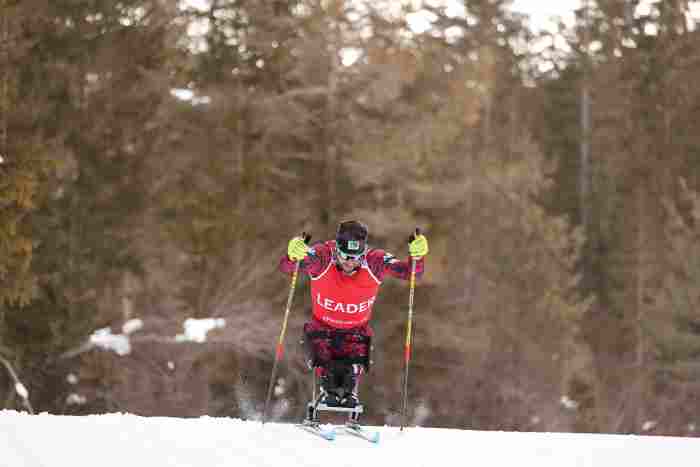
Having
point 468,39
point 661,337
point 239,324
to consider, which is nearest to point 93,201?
point 239,324

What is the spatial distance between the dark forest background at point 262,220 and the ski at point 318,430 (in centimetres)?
130

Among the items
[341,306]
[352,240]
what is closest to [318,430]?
[341,306]

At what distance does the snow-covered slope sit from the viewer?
24.7 feet

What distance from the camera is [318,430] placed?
9.20 m

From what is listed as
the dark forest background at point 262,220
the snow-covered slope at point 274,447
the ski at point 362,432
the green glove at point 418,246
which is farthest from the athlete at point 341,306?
the dark forest background at point 262,220

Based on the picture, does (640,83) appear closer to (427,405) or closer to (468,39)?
(468,39)

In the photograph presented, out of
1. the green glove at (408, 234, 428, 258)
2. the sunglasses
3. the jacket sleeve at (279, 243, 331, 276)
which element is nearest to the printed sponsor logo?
the jacket sleeve at (279, 243, 331, 276)

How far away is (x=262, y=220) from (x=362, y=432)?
15.9 m

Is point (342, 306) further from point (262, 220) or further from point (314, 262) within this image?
point (262, 220)

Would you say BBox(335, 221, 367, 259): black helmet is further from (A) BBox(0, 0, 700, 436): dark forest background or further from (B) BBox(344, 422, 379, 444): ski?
(A) BBox(0, 0, 700, 436): dark forest background

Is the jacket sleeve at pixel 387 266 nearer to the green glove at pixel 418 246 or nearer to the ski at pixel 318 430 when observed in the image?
the green glove at pixel 418 246

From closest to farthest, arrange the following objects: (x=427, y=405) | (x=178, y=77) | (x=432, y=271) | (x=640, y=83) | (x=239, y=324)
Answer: (x=239, y=324) → (x=178, y=77) → (x=432, y=271) → (x=427, y=405) → (x=640, y=83)

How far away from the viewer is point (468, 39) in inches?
1693

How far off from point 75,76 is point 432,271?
31.5 feet
